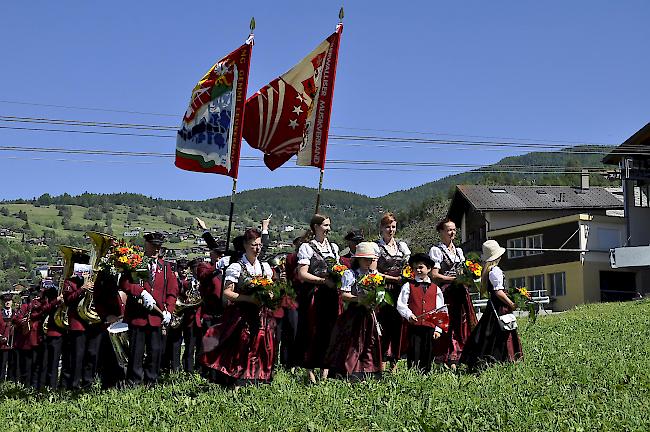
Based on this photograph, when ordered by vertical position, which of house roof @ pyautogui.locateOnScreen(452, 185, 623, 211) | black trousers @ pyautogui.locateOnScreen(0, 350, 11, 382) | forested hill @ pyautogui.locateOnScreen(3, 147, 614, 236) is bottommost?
black trousers @ pyautogui.locateOnScreen(0, 350, 11, 382)

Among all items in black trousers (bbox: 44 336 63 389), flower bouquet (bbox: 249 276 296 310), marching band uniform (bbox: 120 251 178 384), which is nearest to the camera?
flower bouquet (bbox: 249 276 296 310)

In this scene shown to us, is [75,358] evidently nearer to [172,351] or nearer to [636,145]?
[172,351]

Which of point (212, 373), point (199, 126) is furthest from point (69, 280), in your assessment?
point (212, 373)

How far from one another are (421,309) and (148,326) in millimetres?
4112

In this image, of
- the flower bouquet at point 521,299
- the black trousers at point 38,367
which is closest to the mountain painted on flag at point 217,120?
the flower bouquet at point 521,299

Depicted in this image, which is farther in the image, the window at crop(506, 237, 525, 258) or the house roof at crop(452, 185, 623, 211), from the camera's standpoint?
the house roof at crop(452, 185, 623, 211)

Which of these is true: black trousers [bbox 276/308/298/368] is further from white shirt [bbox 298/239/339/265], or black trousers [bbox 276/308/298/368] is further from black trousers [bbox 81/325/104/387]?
black trousers [bbox 81/325/104/387]

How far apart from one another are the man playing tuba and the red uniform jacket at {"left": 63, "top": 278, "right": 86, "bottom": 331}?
100 cm

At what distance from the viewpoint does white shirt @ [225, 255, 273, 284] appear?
1059 cm

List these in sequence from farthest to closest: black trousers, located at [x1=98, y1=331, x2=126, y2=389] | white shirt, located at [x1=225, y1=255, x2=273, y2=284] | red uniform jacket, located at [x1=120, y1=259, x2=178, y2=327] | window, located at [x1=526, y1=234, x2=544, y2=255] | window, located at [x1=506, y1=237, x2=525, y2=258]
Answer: window, located at [x1=506, y1=237, x2=525, y2=258] < window, located at [x1=526, y1=234, x2=544, y2=255] < black trousers, located at [x1=98, y1=331, x2=126, y2=389] < red uniform jacket, located at [x1=120, y1=259, x2=178, y2=327] < white shirt, located at [x1=225, y1=255, x2=273, y2=284]

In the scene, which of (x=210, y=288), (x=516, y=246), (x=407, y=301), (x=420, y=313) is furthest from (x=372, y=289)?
(x=516, y=246)

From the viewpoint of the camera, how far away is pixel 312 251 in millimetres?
11422

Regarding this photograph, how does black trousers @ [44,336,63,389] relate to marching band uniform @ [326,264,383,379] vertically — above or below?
below

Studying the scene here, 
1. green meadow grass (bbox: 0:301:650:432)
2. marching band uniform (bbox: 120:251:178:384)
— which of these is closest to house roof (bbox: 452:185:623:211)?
marching band uniform (bbox: 120:251:178:384)
